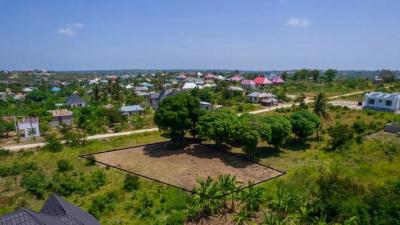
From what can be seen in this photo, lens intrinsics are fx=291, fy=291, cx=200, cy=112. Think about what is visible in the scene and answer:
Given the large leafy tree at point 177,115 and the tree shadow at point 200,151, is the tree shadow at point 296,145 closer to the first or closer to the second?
the tree shadow at point 200,151

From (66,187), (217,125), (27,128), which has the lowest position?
(66,187)

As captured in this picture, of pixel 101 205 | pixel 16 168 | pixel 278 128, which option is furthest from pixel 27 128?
pixel 278 128

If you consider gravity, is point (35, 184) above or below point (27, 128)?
below

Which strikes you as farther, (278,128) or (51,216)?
(278,128)

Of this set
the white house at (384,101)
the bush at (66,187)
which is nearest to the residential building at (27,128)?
the bush at (66,187)

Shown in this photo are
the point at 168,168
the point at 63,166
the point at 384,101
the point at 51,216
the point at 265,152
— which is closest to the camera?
the point at 51,216

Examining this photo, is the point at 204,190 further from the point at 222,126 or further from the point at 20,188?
the point at 20,188

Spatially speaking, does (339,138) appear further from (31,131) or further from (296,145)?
(31,131)
